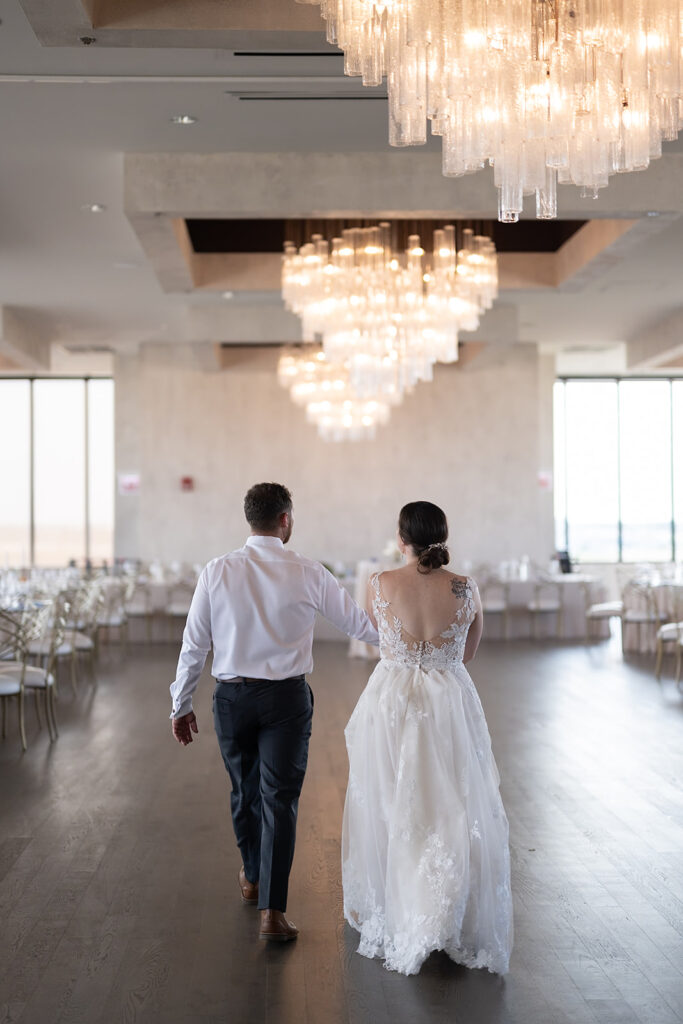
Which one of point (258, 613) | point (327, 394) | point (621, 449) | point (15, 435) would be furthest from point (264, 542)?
point (15, 435)

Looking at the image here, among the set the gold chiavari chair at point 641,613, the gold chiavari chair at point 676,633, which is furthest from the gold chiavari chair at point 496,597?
the gold chiavari chair at point 676,633

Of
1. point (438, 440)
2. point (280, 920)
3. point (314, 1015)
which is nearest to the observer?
point (314, 1015)

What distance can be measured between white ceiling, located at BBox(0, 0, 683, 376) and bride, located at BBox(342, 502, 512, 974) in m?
3.35

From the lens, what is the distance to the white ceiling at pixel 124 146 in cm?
600

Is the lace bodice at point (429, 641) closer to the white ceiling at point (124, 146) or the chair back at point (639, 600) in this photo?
the white ceiling at point (124, 146)

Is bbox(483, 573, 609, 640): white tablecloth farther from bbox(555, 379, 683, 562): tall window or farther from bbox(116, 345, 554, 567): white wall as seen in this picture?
bbox(555, 379, 683, 562): tall window

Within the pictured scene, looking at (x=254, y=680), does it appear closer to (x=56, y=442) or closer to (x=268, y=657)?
(x=268, y=657)

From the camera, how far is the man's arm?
158 inches

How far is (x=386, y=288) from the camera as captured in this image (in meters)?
9.27

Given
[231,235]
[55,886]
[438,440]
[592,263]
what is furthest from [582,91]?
[438,440]

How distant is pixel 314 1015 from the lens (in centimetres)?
343

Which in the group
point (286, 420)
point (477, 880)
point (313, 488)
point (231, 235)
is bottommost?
point (477, 880)

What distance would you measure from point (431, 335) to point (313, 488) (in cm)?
811

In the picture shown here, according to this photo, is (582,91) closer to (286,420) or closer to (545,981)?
(545,981)
